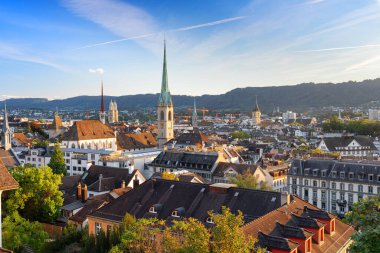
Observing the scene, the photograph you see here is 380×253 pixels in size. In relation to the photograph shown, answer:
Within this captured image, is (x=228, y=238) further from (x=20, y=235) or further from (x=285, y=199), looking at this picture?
(x=20, y=235)

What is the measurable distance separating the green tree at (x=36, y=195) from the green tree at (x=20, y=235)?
16.2ft

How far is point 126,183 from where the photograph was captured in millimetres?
56688

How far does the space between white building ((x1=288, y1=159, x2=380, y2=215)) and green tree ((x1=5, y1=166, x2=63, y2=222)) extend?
42.5 metres

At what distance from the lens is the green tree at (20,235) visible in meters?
29.9

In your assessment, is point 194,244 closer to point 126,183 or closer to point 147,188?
point 147,188

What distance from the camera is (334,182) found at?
67.4m

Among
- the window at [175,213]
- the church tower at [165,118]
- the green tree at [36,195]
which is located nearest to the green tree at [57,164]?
the green tree at [36,195]

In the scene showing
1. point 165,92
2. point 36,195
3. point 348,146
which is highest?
point 165,92

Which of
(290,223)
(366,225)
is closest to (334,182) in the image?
(290,223)

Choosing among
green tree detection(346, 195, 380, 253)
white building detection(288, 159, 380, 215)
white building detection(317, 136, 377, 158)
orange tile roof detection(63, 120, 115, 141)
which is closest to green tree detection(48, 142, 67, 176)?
orange tile roof detection(63, 120, 115, 141)

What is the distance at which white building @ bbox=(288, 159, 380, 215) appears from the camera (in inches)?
2540

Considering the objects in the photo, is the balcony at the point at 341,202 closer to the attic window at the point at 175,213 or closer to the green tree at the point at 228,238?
the attic window at the point at 175,213

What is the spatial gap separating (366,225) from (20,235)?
25452 millimetres

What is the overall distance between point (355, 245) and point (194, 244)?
579cm
